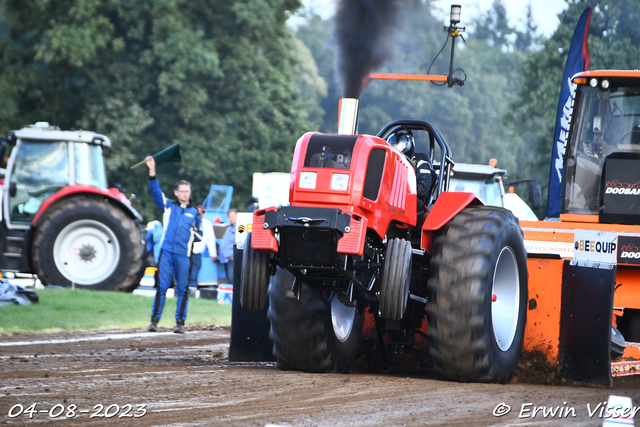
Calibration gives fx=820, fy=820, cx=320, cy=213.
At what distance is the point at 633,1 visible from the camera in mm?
28672

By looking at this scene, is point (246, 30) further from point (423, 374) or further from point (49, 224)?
point (423, 374)

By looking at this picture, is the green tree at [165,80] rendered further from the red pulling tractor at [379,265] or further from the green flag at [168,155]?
the red pulling tractor at [379,265]

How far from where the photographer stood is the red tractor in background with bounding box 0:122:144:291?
13.9 metres

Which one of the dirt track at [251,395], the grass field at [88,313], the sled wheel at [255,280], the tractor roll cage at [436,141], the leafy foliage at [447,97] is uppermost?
the leafy foliage at [447,97]

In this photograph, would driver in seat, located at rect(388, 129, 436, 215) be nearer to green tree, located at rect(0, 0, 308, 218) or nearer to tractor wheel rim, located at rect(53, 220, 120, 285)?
tractor wheel rim, located at rect(53, 220, 120, 285)

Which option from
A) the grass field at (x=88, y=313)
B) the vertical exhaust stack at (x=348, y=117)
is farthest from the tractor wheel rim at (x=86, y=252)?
the vertical exhaust stack at (x=348, y=117)

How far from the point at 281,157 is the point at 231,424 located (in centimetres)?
2534

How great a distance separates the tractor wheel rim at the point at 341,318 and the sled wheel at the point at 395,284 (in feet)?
3.63

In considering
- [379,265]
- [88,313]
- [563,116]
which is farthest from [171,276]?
[563,116]

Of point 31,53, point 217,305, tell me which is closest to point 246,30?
point 31,53

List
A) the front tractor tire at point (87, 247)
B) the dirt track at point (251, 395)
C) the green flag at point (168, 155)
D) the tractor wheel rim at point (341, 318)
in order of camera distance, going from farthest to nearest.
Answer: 1. the front tractor tire at point (87, 247)
2. the green flag at point (168, 155)
3. the tractor wheel rim at point (341, 318)
4. the dirt track at point (251, 395)

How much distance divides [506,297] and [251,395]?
2.45 m

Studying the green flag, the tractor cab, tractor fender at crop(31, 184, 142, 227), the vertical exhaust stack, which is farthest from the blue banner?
the tractor cab

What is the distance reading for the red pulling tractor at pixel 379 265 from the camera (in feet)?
18.8
